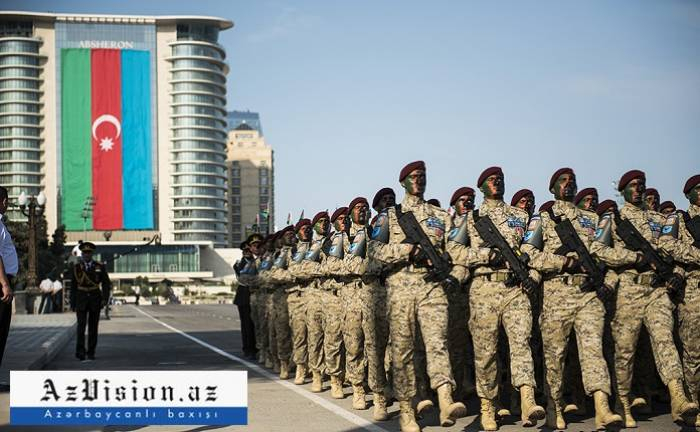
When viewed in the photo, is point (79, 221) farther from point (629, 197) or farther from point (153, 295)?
point (629, 197)

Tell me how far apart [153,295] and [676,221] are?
119208 mm

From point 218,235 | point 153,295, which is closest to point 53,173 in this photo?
point 218,235

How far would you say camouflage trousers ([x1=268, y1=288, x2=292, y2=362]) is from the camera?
15078 millimetres

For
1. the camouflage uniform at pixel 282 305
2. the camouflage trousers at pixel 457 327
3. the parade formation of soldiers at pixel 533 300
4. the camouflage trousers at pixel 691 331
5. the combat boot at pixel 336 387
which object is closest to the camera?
the parade formation of soldiers at pixel 533 300

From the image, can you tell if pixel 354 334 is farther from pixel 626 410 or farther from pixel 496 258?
pixel 626 410

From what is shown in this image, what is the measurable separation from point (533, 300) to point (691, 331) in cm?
146

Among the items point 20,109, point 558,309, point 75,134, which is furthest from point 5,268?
point 20,109

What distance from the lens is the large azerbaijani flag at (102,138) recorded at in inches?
6693

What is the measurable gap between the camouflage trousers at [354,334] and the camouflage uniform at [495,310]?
1948mm

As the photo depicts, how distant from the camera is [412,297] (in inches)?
365

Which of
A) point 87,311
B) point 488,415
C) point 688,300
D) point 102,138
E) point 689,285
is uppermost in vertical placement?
point 102,138

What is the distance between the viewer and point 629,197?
10.2m

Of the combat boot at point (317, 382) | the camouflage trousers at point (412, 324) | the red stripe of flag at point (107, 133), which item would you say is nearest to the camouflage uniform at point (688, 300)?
the camouflage trousers at point (412, 324)

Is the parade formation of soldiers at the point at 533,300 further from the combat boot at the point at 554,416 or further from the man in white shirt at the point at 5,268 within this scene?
the man in white shirt at the point at 5,268
